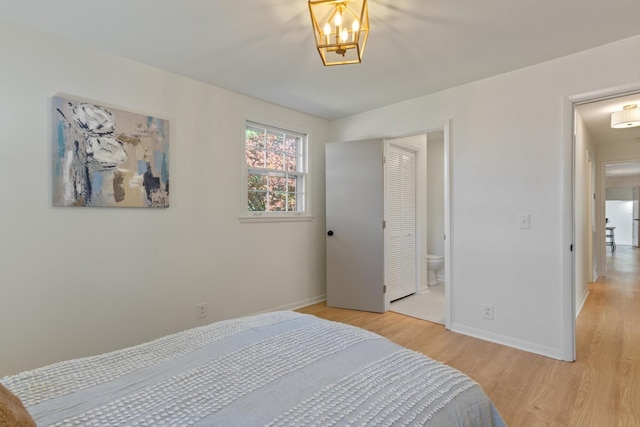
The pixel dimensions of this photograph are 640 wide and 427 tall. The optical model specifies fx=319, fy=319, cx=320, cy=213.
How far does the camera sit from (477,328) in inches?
115

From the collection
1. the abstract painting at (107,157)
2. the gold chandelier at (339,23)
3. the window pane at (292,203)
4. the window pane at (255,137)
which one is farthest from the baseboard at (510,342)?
the abstract painting at (107,157)

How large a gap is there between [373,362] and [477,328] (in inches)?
86.3

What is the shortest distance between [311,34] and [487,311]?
2701 millimetres

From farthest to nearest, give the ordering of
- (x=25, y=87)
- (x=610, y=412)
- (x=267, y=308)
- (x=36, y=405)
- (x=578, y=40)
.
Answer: (x=267, y=308) < (x=578, y=40) < (x=25, y=87) < (x=610, y=412) < (x=36, y=405)

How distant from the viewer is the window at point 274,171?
11.3 feet

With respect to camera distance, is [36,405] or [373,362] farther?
[373,362]

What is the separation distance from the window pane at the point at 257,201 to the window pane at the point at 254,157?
0.30m

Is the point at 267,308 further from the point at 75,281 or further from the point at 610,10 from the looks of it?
the point at 610,10

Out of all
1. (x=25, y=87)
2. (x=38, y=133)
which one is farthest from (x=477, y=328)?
(x=25, y=87)

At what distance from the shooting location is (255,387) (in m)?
1.02

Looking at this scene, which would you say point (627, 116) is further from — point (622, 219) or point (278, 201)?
point (622, 219)

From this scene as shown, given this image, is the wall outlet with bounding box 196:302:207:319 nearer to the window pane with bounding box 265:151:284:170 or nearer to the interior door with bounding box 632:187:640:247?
the window pane with bounding box 265:151:284:170

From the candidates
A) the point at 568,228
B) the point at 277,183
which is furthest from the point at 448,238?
the point at 277,183

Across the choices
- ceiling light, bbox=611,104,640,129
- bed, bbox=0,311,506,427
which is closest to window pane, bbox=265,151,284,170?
bed, bbox=0,311,506,427
